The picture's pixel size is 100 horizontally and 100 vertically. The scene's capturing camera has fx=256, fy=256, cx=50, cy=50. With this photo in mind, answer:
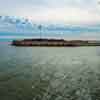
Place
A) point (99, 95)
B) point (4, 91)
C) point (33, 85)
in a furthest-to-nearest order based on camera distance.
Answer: point (33, 85), point (4, 91), point (99, 95)

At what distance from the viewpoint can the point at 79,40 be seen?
74.3 meters

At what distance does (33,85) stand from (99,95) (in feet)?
16.7

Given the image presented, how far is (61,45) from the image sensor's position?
76.4 m

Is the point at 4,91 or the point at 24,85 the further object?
the point at 24,85

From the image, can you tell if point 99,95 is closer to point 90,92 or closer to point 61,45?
point 90,92

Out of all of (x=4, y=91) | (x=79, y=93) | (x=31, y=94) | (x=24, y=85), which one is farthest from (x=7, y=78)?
(x=79, y=93)

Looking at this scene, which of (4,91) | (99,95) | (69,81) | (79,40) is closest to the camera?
(99,95)

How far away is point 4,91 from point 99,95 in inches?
230

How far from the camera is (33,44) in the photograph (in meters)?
78.2

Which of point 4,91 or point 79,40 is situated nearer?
point 4,91

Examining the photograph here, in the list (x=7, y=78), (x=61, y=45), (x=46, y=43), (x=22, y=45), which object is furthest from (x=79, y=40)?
(x=7, y=78)

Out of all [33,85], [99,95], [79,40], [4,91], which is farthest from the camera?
[79,40]

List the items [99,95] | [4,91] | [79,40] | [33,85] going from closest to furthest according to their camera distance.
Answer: [99,95], [4,91], [33,85], [79,40]

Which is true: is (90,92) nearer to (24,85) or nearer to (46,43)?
(24,85)
